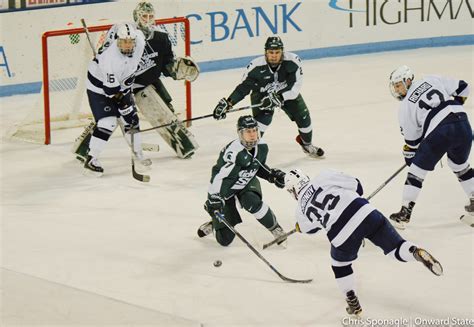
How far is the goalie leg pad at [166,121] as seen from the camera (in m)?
8.30

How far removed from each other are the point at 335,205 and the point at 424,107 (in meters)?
1.46

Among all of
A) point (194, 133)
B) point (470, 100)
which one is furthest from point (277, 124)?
point (470, 100)

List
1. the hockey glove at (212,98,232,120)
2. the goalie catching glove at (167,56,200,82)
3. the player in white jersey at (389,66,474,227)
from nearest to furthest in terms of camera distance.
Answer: the player in white jersey at (389,66,474,227)
the hockey glove at (212,98,232,120)
the goalie catching glove at (167,56,200,82)

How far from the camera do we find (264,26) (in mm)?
11125

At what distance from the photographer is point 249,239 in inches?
258

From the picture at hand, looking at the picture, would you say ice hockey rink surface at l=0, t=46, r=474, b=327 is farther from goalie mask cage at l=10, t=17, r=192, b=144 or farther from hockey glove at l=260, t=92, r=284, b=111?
hockey glove at l=260, t=92, r=284, b=111

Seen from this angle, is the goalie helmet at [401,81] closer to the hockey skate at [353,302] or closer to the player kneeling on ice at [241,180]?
the player kneeling on ice at [241,180]

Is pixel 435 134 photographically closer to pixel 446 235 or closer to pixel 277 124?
pixel 446 235

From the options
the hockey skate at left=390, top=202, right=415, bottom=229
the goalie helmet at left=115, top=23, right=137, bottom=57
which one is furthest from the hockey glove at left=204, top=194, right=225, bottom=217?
the goalie helmet at left=115, top=23, right=137, bottom=57

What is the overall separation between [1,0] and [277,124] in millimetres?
2614

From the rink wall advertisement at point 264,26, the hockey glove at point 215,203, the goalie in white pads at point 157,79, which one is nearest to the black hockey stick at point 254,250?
the hockey glove at point 215,203

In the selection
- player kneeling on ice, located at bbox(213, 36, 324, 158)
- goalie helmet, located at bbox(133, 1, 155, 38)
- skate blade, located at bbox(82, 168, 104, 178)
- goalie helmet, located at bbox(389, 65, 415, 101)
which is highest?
goalie helmet, located at bbox(133, 1, 155, 38)

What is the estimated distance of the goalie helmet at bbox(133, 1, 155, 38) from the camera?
8.06 m

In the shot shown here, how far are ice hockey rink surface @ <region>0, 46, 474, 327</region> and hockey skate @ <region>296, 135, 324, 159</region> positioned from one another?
2.3 inches
